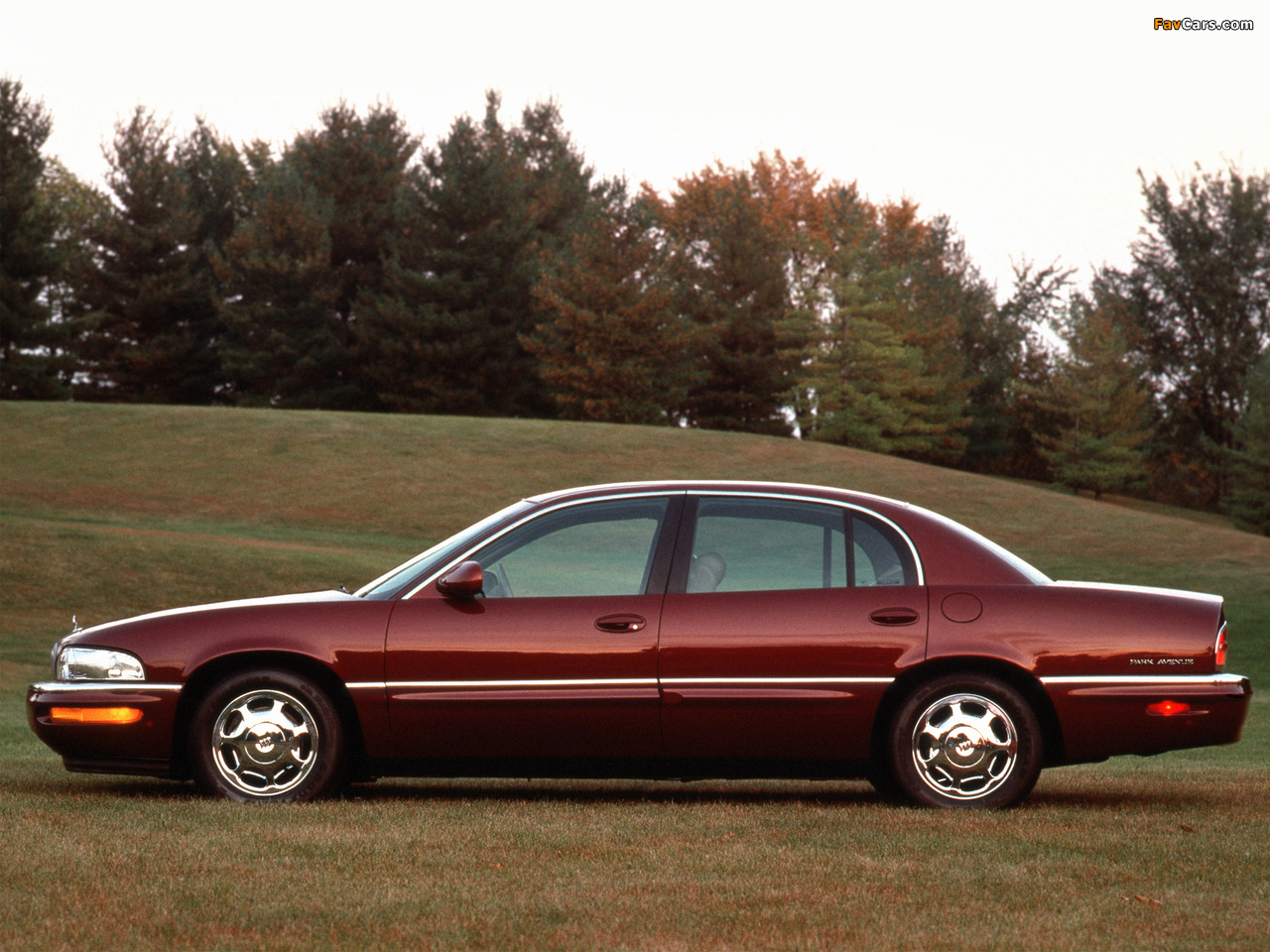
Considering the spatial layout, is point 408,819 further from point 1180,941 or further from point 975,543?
point 1180,941

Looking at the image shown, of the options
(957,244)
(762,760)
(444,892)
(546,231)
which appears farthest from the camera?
(957,244)

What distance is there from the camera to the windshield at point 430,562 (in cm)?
724

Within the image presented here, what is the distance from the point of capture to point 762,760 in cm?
708

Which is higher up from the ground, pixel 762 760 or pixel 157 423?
pixel 157 423

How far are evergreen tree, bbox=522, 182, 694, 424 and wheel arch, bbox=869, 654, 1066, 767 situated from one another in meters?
53.2

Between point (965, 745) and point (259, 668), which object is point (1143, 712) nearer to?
point (965, 745)

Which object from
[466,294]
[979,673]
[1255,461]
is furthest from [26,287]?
[979,673]

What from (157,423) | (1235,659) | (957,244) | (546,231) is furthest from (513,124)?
(1235,659)

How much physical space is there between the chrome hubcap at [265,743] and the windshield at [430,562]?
2.07 ft

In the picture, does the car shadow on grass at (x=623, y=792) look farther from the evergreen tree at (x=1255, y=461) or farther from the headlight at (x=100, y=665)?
the evergreen tree at (x=1255, y=461)

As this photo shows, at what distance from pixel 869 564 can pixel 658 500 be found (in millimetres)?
1007

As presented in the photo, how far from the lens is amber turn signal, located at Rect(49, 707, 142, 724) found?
7145 mm

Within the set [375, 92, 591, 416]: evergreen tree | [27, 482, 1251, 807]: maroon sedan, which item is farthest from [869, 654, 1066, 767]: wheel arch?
[375, 92, 591, 416]: evergreen tree

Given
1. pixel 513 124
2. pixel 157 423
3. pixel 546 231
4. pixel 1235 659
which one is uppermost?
pixel 513 124
